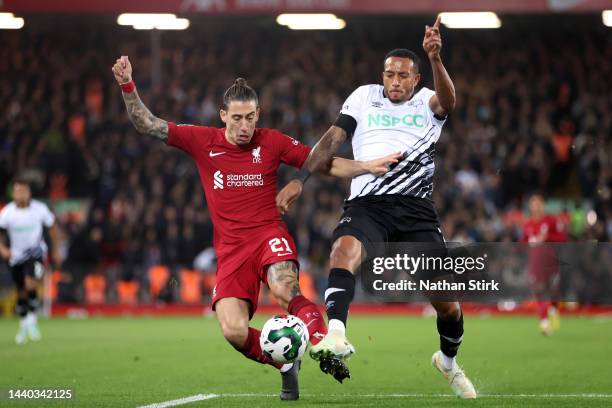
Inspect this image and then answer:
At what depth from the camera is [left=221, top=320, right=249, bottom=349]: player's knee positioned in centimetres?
792

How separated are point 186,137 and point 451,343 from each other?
2.54m

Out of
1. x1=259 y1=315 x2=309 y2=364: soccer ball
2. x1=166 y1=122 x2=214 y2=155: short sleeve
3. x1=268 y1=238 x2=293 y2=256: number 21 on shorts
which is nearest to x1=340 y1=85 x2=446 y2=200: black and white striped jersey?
x1=268 y1=238 x2=293 y2=256: number 21 on shorts

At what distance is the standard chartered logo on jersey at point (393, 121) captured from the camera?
8.11m

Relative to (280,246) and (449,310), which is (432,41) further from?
(449,310)

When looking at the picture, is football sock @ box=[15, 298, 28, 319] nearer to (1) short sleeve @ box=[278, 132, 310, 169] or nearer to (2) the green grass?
(2) the green grass

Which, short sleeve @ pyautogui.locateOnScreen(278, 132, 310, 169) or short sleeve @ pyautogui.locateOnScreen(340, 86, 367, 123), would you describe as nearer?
short sleeve @ pyautogui.locateOnScreen(340, 86, 367, 123)

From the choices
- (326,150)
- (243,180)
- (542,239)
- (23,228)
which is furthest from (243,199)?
→ (542,239)

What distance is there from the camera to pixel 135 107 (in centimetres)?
825

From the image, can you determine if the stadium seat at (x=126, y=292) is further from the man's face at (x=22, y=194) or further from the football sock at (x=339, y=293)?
the football sock at (x=339, y=293)

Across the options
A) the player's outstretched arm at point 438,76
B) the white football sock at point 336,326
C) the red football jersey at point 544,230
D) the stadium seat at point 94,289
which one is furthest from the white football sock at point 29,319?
the white football sock at point 336,326

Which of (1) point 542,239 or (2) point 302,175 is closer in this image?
(2) point 302,175

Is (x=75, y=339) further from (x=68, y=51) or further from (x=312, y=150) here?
(x=68, y=51)

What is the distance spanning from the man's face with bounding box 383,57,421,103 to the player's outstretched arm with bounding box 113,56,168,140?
5.58 feet

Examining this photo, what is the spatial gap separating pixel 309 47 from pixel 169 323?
10.4 metres
